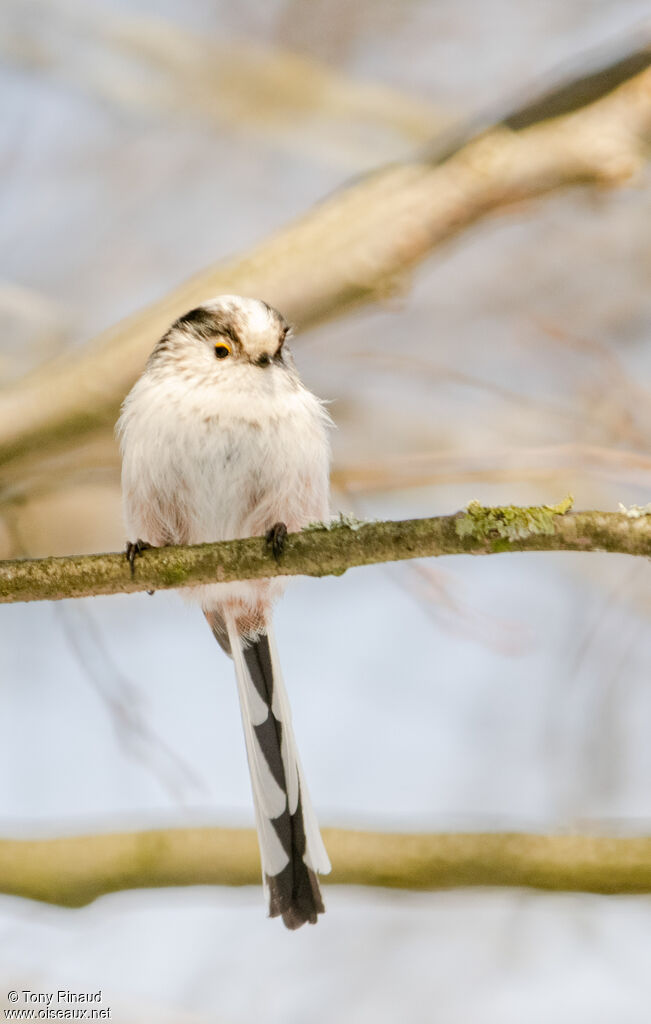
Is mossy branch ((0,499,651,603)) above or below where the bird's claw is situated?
below

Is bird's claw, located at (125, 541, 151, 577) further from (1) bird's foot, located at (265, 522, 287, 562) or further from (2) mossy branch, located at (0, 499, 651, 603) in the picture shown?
(1) bird's foot, located at (265, 522, 287, 562)

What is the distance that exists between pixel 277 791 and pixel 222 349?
1248 mm

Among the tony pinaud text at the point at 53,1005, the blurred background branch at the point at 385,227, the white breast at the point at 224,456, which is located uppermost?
the blurred background branch at the point at 385,227

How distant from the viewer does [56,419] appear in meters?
3.02

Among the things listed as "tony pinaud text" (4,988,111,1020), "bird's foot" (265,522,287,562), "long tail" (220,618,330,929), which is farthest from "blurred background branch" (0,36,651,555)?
"tony pinaud text" (4,988,111,1020)

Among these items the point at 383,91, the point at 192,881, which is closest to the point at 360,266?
the point at 383,91

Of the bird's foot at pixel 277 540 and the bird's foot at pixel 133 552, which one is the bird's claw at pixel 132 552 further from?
the bird's foot at pixel 277 540

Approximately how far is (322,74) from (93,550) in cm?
208

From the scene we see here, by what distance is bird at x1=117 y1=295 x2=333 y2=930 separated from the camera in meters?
2.87

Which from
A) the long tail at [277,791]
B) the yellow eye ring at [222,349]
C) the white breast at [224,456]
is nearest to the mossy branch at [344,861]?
the long tail at [277,791]

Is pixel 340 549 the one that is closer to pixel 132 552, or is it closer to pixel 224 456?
pixel 132 552

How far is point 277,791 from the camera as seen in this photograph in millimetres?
2939

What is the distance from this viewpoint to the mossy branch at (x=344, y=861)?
2.78 meters

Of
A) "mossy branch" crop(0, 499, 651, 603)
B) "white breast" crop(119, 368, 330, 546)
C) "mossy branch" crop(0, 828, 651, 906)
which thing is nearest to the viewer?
"mossy branch" crop(0, 499, 651, 603)
